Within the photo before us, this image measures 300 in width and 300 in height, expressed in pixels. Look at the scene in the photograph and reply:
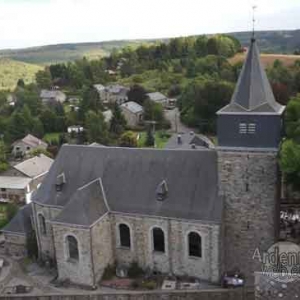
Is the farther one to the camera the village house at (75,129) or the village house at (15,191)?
the village house at (75,129)

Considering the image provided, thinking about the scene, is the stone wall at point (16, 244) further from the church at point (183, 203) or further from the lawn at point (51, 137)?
the lawn at point (51, 137)

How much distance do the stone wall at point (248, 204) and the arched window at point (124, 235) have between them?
7.24 m

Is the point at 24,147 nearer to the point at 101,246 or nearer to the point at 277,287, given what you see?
the point at 101,246

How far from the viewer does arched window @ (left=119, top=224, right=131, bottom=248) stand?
33562 mm

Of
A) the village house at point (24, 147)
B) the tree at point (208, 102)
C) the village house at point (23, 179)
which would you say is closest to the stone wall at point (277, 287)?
the village house at point (23, 179)

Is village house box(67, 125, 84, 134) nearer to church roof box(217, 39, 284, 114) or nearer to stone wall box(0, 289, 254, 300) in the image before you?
church roof box(217, 39, 284, 114)

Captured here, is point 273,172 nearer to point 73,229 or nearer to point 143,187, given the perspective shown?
point 143,187

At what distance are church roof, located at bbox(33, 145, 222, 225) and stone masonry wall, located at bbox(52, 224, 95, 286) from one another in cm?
78

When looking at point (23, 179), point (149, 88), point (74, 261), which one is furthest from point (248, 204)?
point (149, 88)

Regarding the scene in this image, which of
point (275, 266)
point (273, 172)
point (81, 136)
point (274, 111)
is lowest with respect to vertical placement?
point (81, 136)

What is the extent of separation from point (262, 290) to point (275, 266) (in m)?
3.84

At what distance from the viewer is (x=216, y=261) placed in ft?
101

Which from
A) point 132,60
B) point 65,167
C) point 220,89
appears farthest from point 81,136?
point 132,60

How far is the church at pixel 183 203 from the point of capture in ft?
96.1
